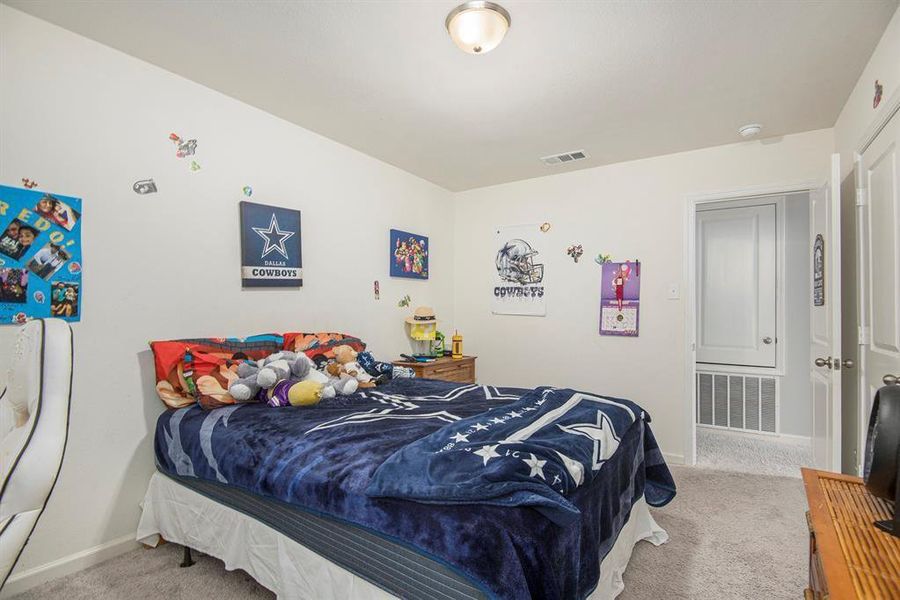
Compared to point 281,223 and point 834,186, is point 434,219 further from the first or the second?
point 834,186

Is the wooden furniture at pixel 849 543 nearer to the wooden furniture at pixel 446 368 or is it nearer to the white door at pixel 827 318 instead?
the white door at pixel 827 318

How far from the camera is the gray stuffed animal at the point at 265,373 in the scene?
2143mm

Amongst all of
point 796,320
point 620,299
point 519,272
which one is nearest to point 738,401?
point 796,320

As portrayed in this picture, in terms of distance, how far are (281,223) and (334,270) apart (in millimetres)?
580

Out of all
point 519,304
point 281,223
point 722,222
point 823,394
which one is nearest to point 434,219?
point 519,304

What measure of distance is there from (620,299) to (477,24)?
8.65ft

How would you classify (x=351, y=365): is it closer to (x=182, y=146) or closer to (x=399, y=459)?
(x=399, y=459)

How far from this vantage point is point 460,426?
5.41ft

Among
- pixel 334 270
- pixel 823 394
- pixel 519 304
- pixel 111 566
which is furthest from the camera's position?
pixel 519 304

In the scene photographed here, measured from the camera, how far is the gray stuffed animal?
2.14 metres

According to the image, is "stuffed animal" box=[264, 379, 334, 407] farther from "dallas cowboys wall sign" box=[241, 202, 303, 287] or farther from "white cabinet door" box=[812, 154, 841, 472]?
"white cabinet door" box=[812, 154, 841, 472]

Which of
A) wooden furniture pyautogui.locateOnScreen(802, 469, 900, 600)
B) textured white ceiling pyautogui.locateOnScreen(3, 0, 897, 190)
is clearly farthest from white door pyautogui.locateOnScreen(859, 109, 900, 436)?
wooden furniture pyautogui.locateOnScreen(802, 469, 900, 600)

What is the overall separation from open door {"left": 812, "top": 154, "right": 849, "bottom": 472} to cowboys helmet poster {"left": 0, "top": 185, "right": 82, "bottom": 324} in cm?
387

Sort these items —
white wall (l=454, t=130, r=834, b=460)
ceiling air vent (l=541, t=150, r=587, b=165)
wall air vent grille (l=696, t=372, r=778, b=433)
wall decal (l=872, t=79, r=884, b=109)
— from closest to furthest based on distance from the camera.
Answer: wall decal (l=872, t=79, r=884, b=109) → white wall (l=454, t=130, r=834, b=460) → ceiling air vent (l=541, t=150, r=587, b=165) → wall air vent grille (l=696, t=372, r=778, b=433)
